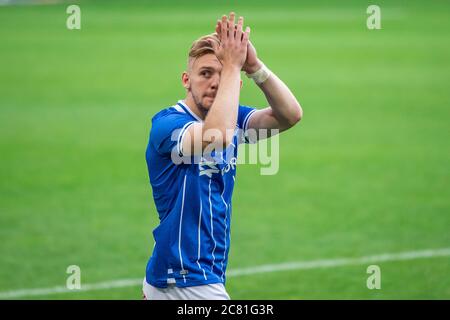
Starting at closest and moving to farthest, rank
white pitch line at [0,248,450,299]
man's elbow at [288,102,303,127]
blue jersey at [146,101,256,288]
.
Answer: blue jersey at [146,101,256,288] < man's elbow at [288,102,303,127] < white pitch line at [0,248,450,299]

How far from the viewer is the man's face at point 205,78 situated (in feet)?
18.3

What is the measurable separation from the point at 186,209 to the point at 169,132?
486 millimetres

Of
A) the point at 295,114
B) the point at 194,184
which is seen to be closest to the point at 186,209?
the point at 194,184

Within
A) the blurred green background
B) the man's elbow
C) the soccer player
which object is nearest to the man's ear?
the soccer player

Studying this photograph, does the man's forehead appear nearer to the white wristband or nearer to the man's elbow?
the white wristband

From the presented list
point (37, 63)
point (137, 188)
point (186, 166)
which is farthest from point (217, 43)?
point (37, 63)

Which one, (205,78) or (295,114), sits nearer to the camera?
(205,78)

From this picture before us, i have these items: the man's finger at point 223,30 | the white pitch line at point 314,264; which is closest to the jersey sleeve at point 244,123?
the man's finger at point 223,30

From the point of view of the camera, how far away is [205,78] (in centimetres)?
559

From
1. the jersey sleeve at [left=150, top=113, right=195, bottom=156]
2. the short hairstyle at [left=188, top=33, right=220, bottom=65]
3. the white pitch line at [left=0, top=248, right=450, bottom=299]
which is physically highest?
the short hairstyle at [left=188, top=33, right=220, bottom=65]

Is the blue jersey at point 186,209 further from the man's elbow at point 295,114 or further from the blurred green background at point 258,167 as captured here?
the blurred green background at point 258,167

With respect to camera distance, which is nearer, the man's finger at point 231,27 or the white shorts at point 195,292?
the man's finger at point 231,27

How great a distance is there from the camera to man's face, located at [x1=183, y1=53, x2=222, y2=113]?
557 cm

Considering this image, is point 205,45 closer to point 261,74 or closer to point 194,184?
point 261,74
